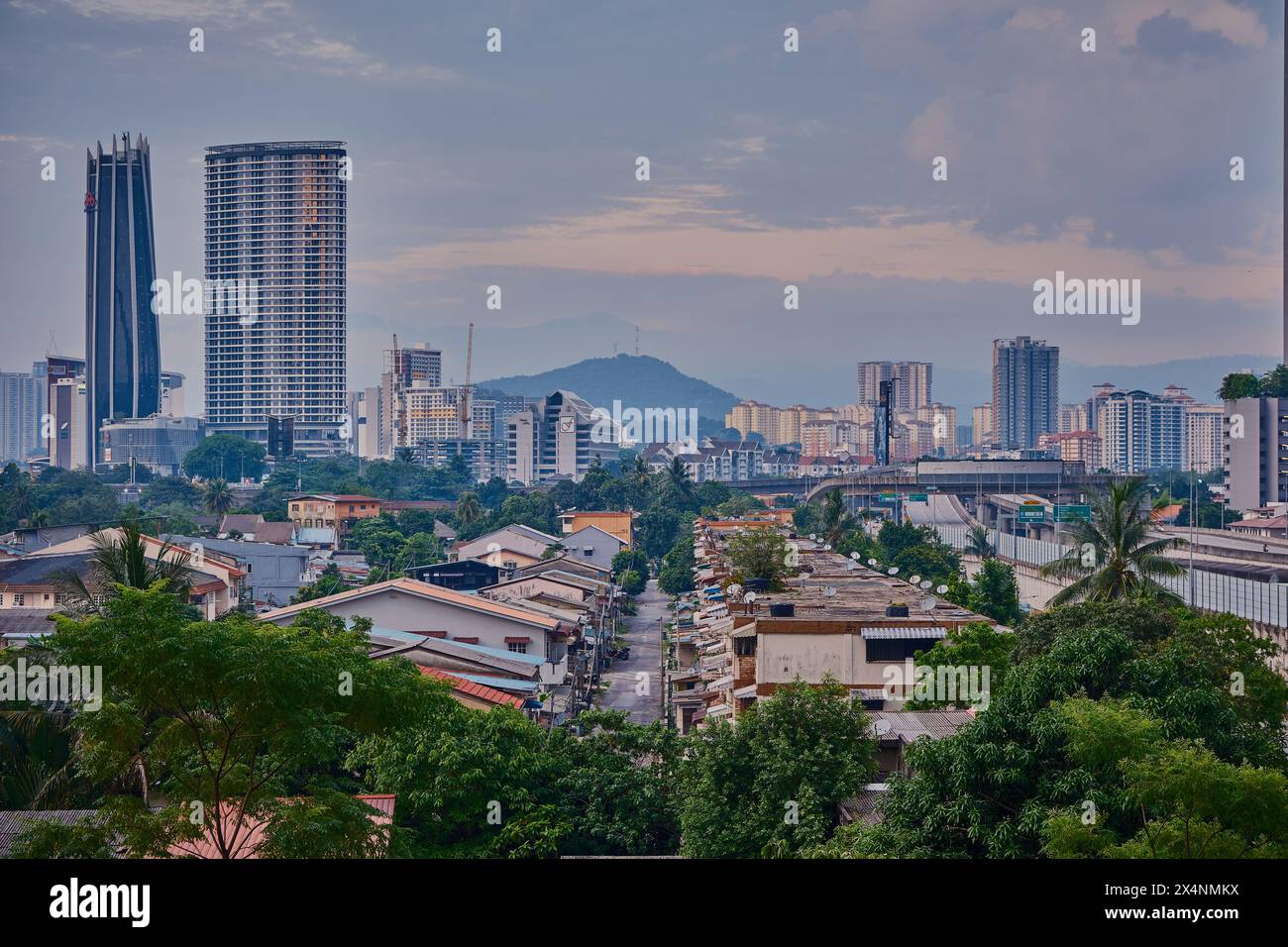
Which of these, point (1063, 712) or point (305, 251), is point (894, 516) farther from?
point (1063, 712)

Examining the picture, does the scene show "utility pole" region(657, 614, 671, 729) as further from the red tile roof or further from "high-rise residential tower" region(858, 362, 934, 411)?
"high-rise residential tower" region(858, 362, 934, 411)

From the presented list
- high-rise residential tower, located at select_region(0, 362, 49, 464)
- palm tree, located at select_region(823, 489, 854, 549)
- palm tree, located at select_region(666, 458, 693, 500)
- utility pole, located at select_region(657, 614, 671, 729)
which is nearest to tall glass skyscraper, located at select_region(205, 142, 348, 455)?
high-rise residential tower, located at select_region(0, 362, 49, 464)
